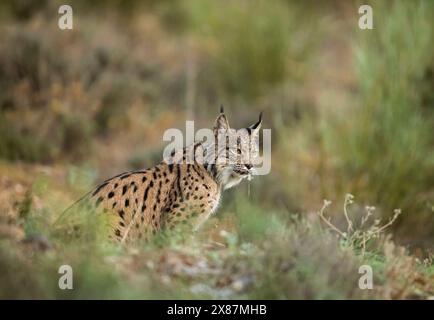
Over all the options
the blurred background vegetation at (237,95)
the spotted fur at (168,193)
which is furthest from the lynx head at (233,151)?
the blurred background vegetation at (237,95)

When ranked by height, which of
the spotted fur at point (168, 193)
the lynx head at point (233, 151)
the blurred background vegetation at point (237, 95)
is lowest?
the spotted fur at point (168, 193)

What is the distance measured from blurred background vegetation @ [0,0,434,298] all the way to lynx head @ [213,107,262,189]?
327mm

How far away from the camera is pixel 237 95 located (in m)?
18.5

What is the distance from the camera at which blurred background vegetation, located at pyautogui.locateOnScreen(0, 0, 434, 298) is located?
1291 cm

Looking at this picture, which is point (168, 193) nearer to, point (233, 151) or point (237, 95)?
point (233, 151)

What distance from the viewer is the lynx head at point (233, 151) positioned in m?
7.98

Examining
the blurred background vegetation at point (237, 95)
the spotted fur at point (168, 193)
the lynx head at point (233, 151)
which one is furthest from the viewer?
the blurred background vegetation at point (237, 95)

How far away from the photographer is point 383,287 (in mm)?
6867

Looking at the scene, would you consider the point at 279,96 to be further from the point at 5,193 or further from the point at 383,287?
the point at 383,287

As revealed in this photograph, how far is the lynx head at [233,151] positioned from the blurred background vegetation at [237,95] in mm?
327

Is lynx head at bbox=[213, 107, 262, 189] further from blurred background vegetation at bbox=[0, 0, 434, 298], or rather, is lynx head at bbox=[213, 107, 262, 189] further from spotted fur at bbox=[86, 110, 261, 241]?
blurred background vegetation at bbox=[0, 0, 434, 298]

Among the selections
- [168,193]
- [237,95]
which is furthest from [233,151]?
[237,95]

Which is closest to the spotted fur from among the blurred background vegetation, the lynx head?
the lynx head

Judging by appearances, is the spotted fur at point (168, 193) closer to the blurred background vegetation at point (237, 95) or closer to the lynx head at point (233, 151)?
the lynx head at point (233, 151)
